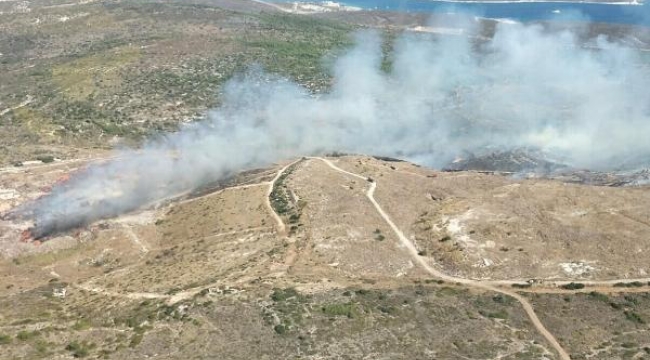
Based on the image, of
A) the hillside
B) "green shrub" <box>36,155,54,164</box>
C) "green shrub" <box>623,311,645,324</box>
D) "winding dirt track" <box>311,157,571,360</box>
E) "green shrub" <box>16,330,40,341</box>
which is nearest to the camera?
"green shrub" <box>16,330,40,341</box>

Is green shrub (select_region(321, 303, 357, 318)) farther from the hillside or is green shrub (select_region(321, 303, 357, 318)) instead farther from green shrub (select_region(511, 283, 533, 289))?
green shrub (select_region(511, 283, 533, 289))

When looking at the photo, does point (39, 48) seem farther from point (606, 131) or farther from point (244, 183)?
point (606, 131)

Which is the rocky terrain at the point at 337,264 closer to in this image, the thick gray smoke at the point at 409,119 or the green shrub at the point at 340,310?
the green shrub at the point at 340,310

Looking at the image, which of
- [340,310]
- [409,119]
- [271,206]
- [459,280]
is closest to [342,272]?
[340,310]

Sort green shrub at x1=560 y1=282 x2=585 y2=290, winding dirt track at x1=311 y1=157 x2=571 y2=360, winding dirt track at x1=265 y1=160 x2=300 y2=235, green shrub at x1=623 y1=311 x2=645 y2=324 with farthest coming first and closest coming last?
winding dirt track at x1=265 y1=160 x2=300 y2=235 < green shrub at x1=560 y1=282 x2=585 y2=290 < green shrub at x1=623 y1=311 x2=645 y2=324 < winding dirt track at x1=311 y1=157 x2=571 y2=360

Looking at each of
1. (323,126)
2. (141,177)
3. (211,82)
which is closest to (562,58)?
(323,126)

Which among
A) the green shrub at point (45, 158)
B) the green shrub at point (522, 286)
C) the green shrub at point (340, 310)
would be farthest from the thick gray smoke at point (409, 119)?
the green shrub at point (522, 286)

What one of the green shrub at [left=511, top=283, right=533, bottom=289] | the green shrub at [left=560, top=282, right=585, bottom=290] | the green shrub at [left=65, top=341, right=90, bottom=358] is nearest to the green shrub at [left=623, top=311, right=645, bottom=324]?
the green shrub at [left=560, top=282, right=585, bottom=290]

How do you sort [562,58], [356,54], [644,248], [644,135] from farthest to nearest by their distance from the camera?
[356,54] < [562,58] < [644,135] < [644,248]
